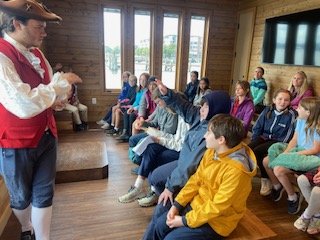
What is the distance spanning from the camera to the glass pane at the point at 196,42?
521 centimetres

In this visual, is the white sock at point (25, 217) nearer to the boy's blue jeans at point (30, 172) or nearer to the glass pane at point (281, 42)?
the boy's blue jeans at point (30, 172)

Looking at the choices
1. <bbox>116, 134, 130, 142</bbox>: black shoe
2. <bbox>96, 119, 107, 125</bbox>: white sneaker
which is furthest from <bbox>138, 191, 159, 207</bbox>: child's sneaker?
<bbox>96, 119, 107, 125</bbox>: white sneaker

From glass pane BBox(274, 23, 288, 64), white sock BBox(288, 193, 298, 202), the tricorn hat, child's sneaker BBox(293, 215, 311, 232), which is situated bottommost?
child's sneaker BBox(293, 215, 311, 232)

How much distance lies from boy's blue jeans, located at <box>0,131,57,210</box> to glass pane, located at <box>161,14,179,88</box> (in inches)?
164

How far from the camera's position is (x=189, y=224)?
121 cm

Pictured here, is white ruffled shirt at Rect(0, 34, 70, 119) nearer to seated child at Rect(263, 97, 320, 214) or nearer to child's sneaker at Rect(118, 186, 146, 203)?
child's sneaker at Rect(118, 186, 146, 203)

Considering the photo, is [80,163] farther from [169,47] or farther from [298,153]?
[169,47]

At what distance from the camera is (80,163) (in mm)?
2605

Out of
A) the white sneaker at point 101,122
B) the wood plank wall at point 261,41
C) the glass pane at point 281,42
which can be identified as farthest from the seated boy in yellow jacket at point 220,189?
the glass pane at point 281,42

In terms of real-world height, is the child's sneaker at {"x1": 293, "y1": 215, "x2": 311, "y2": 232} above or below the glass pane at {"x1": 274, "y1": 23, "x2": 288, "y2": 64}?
below

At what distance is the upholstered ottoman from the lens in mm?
2436

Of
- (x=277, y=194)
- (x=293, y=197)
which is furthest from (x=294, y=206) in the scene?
(x=277, y=194)

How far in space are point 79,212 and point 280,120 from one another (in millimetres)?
2032

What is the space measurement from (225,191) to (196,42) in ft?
15.3
